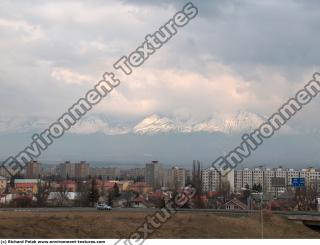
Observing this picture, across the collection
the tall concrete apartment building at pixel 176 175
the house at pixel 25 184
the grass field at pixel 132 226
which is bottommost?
the grass field at pixel 132 226

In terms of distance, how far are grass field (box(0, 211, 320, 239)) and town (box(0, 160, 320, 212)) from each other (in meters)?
2.77

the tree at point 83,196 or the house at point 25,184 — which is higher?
the house at point 25,184

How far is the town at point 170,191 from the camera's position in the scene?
203ft

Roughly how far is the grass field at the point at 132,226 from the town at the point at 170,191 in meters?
2.77

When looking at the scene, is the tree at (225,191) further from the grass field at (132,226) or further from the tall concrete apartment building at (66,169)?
the tall concrete apartment building at (66,169)

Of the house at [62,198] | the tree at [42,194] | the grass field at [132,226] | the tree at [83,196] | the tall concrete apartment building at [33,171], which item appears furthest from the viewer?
the tall concrete apartment building at [33,171]

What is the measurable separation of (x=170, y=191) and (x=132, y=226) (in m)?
38.2

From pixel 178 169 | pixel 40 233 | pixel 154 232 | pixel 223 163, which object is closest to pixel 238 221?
pixel 223 163

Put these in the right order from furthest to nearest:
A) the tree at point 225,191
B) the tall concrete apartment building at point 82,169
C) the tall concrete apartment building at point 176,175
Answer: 1. the tall concrete apartment building at point 82,169
2. the tall concrete apartment building at point 176,175
3. the tree at point 225,191

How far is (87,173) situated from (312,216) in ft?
285

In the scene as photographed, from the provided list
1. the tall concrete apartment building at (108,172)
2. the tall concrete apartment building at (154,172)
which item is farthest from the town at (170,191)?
the tall concrete apartment building at (108,172)

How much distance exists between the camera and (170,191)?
7231 cm

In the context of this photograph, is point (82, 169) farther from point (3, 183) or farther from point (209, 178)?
point (209, 178)

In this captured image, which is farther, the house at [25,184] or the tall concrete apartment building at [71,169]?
the tall concrete apartment building at [71,169]
